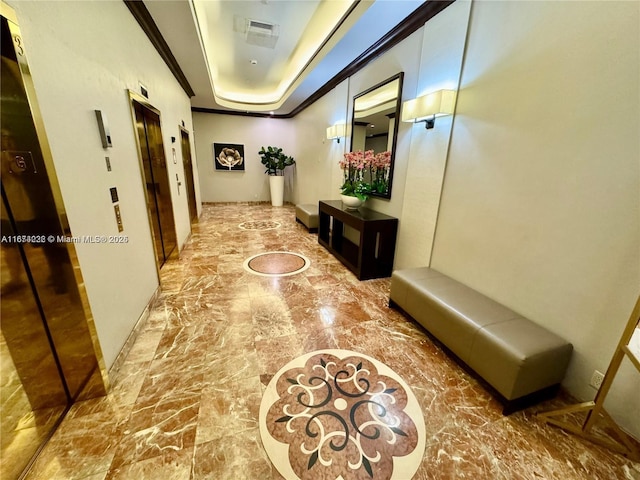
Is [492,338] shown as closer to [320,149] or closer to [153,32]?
[153,32]

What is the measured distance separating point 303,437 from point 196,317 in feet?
5.23

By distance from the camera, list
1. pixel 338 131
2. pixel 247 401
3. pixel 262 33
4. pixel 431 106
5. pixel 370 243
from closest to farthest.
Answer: pixel 247 401, pixel 431 106, pixel 370 243, pixel 262 33, pixel 338 131

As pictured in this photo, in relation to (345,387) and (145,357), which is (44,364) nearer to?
(145,357)

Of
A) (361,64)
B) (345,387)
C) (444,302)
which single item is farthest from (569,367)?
(361,64)

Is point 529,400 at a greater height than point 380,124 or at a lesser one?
lesser

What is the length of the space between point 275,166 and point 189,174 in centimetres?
287

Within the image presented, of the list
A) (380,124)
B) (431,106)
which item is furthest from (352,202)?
(431,106)

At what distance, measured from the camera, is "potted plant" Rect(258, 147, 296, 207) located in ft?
26.2

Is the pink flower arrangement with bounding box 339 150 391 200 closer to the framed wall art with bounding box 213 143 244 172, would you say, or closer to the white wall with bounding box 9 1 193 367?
the white wall with bounding box 9 1 193 367

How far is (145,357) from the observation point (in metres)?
1.98

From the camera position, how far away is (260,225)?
238 inches

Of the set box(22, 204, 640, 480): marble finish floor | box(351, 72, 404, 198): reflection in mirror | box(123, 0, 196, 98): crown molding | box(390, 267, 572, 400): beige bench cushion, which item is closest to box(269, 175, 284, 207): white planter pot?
box(123, 0, 196, 98): crown molding

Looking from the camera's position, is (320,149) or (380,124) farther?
(320,149)

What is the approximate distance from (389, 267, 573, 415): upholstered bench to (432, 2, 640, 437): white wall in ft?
0.54
